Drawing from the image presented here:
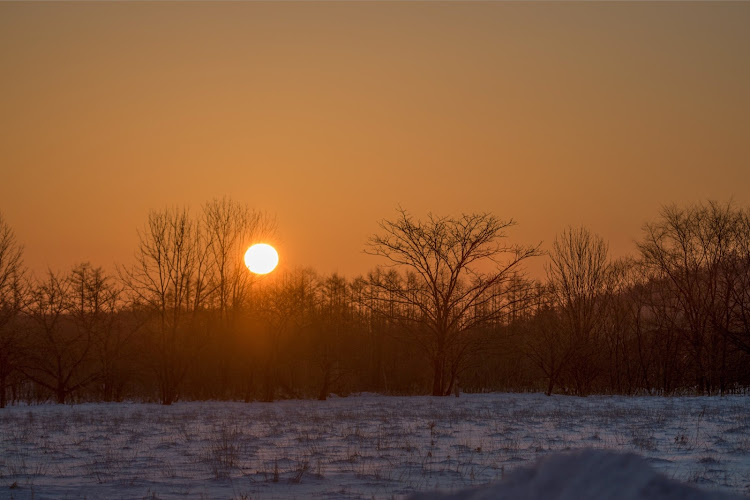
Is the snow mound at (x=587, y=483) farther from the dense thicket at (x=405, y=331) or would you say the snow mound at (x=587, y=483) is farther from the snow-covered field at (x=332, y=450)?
the dense thicket at (x=405, y=331)

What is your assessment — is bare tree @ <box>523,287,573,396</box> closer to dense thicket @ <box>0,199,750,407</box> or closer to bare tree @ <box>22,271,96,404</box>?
dense thicket @ <box>0,199,750,407</box>

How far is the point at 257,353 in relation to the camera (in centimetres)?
2717

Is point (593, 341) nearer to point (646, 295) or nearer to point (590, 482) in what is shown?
point (646, 295)

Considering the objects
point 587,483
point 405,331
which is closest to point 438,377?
point 405,331

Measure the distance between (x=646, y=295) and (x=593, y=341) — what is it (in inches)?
270

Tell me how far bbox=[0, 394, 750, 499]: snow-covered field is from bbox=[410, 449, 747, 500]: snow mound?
2.52 meters

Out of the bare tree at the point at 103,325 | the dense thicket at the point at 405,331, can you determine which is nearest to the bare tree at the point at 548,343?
the dense thicket at the point at 405,331

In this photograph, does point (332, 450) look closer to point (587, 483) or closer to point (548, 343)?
point (587, 483)

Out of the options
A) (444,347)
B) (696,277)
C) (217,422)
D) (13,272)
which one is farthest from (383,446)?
(696,277)

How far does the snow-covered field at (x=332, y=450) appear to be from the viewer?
20.9 feet

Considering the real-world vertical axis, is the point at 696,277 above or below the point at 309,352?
above

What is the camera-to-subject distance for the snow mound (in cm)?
314

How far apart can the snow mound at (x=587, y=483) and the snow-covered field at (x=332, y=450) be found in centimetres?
252

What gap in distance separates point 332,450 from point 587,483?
20.9 feet
